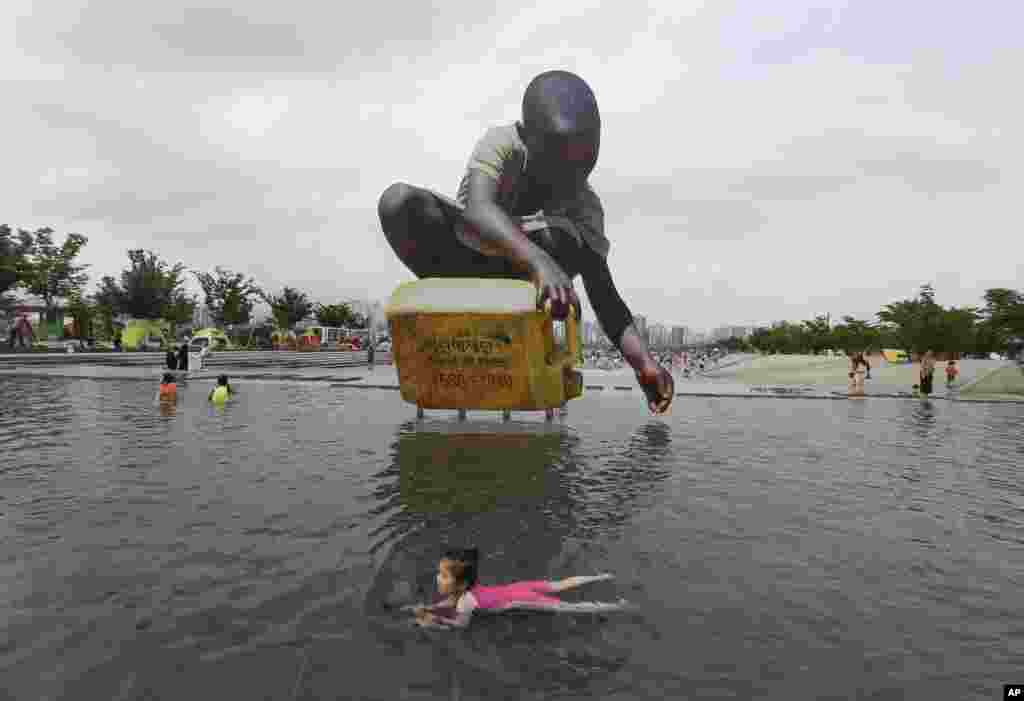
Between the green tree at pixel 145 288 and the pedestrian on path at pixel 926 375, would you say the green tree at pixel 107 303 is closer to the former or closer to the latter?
the green tree at pixel 145 288

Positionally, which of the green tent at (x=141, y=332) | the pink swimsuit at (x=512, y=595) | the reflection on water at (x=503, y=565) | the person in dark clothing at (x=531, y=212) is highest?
the person in dark clothing at (x=531, y=212)

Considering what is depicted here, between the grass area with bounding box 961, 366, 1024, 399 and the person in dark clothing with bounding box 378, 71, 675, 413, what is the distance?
66.7ft

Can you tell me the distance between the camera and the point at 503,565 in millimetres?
4770

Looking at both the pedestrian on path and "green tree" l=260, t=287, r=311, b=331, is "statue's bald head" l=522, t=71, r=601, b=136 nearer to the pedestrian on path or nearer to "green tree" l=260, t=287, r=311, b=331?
the pedestrian on path

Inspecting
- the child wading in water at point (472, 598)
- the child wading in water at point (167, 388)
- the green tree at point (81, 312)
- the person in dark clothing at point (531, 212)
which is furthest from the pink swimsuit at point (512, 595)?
the green tree at point (81, 312)

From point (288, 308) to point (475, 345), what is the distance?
272ft

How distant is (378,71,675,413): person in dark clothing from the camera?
9234 mm

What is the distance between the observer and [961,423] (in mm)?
14727

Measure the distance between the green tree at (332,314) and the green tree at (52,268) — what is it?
49.9 m

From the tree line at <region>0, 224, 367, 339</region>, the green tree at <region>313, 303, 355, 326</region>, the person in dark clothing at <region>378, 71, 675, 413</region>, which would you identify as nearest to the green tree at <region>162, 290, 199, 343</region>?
the tree line at <region>0, 224, 367, 339</region>

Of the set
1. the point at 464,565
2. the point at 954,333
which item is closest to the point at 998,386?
the point at 464,565

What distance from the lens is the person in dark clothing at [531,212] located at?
9.23m

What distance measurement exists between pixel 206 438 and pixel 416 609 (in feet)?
26.4

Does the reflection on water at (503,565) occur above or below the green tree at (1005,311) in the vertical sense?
below
